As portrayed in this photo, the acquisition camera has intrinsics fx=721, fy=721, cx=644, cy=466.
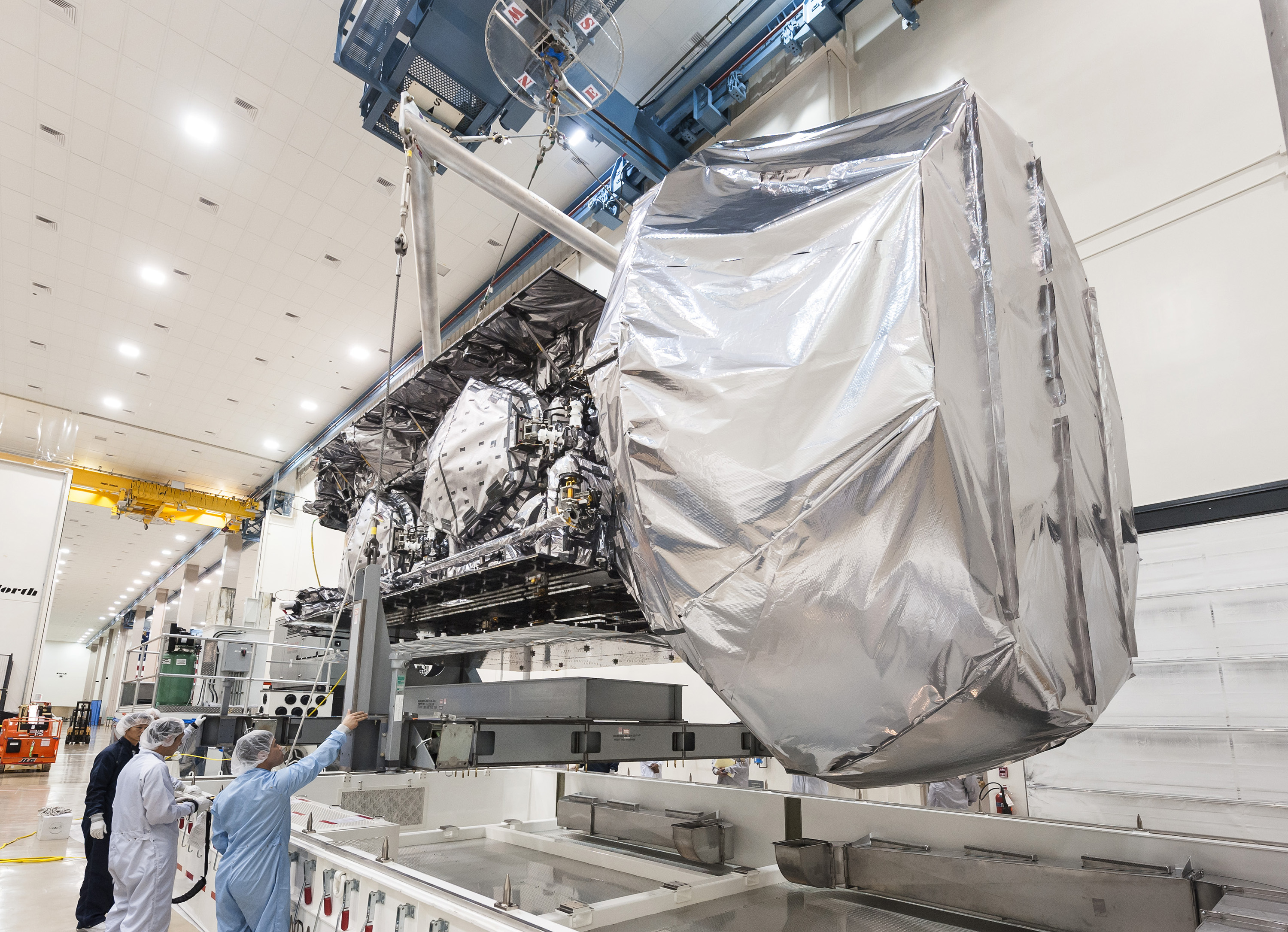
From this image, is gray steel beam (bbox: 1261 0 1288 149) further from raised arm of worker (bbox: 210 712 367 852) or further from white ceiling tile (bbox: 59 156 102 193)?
white ceiling tile (bbox: 59 156 102 193)

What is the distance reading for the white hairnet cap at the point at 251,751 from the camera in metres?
3.29

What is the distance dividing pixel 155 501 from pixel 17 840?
1117 cm

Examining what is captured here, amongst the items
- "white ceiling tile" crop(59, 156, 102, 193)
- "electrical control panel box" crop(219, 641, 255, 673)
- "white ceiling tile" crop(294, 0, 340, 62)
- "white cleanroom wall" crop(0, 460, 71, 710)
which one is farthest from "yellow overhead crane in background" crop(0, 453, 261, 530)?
"white ceiling tile" crop(294, 0, 340, 62)

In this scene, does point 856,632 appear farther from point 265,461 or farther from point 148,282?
point 265,461

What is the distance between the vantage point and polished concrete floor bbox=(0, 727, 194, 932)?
469 cm

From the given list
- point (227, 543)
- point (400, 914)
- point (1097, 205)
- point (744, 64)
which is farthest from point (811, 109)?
point (227, 543)

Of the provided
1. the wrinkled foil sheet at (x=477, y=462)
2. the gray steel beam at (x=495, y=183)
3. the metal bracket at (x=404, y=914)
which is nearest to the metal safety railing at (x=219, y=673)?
the wrinkled foil sheet at (x=477, y=462)

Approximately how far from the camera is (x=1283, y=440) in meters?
3.50

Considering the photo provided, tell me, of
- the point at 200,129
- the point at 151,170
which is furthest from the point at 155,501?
the point at 200,129

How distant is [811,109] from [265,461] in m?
14.1

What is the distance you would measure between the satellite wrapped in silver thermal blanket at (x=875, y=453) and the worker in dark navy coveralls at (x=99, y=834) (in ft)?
15.6

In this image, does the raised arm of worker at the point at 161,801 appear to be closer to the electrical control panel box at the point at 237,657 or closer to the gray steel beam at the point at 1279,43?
the electrical control panel box at the point at 237,657

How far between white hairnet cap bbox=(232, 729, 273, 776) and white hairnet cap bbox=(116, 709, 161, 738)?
85.0 inches

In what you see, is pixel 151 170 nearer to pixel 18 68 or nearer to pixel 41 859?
pixel 18 68
